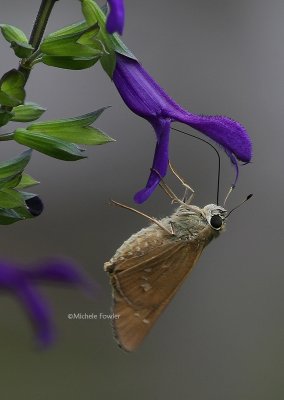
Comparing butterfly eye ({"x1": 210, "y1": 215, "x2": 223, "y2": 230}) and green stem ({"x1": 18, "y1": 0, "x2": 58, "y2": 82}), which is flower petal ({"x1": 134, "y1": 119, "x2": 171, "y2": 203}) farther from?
butterfly eye ({"x1": 210, "y1": 215, "x2": 223, "y2": 230})

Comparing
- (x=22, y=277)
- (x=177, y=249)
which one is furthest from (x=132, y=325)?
(x=22, y=277)

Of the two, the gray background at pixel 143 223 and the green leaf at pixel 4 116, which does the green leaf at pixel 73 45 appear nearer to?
the green leaf at pixel 4 116

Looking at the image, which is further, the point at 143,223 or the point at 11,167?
the point at 143,223

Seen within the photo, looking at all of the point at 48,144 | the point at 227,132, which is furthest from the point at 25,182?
the point at 227,132

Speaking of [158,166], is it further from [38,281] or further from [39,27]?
[38,281]

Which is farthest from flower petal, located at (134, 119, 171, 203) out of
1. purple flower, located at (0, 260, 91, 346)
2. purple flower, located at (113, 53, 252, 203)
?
purple flower, located at (0, 260, 91, 346)

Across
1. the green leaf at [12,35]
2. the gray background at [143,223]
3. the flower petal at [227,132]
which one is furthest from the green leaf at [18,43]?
the gray background at [143,223]

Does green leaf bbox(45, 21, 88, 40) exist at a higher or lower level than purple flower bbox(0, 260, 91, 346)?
higher
